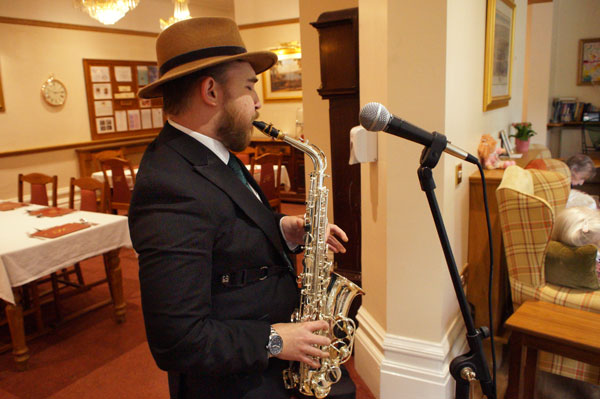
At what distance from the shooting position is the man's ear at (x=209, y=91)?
1141 millimetres

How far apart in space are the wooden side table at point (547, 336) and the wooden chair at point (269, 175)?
3.18 meters

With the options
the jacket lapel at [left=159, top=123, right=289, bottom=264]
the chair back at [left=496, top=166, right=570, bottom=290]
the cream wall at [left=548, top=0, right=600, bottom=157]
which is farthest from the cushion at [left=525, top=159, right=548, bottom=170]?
the cream wall at [left=548, top=0, right=600, bottom=157]

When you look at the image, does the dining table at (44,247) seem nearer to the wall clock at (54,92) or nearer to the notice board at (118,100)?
the wall clock at (54,92)

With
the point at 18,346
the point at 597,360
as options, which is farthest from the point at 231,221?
the point at 18,346

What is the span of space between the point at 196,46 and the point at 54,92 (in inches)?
228

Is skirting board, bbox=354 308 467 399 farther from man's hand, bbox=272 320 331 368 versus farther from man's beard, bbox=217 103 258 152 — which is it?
man's beard, bbox=217 103 258 152

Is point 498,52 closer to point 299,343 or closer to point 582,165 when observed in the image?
point 582,165

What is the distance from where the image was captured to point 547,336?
1828mm

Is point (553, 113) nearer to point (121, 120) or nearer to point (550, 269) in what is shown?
point (550, 269)

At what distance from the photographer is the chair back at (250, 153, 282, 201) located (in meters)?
4.82

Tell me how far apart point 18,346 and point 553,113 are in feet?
25.2

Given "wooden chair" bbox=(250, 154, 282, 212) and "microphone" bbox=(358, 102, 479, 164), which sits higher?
"microphone" bbox=(358, 102, 479, 164)

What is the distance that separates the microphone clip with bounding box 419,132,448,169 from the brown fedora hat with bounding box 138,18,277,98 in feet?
1.70

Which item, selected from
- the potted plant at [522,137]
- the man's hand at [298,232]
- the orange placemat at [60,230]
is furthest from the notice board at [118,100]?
the man's hand at [298,232]
